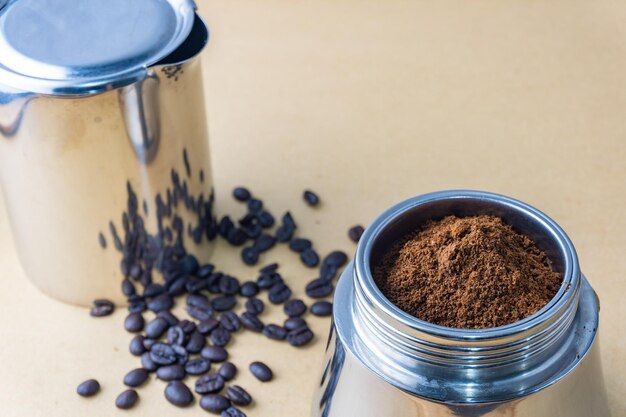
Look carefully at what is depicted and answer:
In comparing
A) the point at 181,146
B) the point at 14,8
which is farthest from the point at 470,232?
the point at 14,8

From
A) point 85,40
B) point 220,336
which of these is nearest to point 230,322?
point 220,336

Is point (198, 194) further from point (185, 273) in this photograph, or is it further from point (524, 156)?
point (524, 156)

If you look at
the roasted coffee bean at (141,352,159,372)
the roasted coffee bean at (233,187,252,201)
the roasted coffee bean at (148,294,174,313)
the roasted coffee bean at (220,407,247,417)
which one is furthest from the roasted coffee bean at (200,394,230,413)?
the roasted coffee bean at (233,187,252,201)

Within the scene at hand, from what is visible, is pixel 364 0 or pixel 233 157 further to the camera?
pixel 364 0

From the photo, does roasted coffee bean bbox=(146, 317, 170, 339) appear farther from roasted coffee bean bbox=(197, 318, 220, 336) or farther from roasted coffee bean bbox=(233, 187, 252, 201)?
roasted coffee bean bbox=(233, 187, 252, 201)

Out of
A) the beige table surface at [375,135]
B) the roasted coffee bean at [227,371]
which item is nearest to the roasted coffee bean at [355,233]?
the beige table surface at [375,135]

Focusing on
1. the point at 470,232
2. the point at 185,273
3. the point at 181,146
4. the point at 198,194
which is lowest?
the point at 185,273

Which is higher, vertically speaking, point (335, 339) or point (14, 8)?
point (14, 8)

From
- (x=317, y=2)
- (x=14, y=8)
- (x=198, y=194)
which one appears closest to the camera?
(x=14, y=8)
